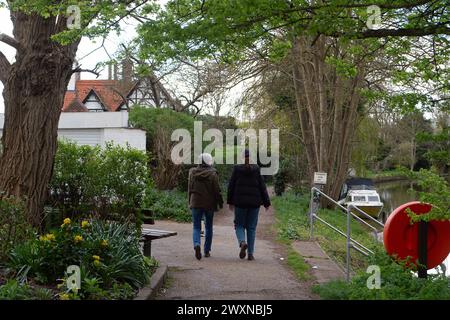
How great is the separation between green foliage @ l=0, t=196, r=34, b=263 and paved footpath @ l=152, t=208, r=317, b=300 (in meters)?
1.68

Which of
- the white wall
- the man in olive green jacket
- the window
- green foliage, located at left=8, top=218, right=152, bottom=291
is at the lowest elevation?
green foliage, located at left=8, top=218, right=152, bottom=291

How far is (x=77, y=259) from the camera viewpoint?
6496 millimetres

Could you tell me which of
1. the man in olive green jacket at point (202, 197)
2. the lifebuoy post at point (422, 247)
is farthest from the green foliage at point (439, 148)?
the man in olive green jacket at point (202, 197)

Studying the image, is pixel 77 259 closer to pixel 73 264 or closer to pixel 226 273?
pixel 73 264

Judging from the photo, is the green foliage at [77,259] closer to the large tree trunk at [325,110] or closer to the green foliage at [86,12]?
the green foliage at [86,12]

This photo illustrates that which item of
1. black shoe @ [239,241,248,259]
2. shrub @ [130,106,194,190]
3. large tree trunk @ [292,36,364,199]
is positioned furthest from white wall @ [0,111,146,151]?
black shoe @ [239,241,248,259]

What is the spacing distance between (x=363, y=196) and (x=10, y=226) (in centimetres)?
2776

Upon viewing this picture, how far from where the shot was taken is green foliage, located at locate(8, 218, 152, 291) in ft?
21.0

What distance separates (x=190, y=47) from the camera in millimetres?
8352

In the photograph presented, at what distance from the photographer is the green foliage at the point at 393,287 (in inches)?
246

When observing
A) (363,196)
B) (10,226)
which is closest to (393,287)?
(10,226)

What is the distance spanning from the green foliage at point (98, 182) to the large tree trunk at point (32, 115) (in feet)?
1.80

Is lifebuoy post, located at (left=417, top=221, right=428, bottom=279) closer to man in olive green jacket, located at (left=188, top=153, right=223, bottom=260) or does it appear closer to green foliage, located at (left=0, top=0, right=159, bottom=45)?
man in olive green jacket, located at (left=188, top=153, right=223, bottom=260)
